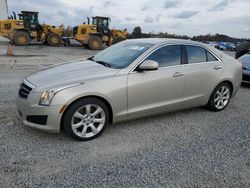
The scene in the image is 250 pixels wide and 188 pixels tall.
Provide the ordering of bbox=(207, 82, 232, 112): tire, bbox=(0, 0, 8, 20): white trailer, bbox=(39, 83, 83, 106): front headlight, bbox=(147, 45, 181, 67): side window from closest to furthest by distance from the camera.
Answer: bbox=(39, 83, 83, 106): front headlight
bbox=(147, 45, 181, 67): side window
bbox=(207, 82, 232, 112): tire
bbox=(0, 0, 8, 20): white trailer

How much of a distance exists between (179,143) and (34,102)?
2.17 meters

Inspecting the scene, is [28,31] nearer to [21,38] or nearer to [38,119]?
[21,38]

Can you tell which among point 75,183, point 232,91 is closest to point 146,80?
point 75,183

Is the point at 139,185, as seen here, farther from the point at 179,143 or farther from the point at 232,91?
the point at 232,91

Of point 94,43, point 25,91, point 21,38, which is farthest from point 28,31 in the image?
point 25,91

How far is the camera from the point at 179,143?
12.3 ft

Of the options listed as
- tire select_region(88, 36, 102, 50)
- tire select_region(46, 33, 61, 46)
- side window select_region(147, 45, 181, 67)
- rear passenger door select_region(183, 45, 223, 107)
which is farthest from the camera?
tire select_region(46, 33, 61, 46)

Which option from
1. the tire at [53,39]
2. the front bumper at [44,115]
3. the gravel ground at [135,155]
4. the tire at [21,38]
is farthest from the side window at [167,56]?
the tire at [53,39]

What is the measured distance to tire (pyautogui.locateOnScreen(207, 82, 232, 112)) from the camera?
5055 mm

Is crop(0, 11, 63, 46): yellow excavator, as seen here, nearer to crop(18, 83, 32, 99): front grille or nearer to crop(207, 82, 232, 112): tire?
crop(18, 83, 32, 99): front grille

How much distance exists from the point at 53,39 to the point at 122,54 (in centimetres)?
1998

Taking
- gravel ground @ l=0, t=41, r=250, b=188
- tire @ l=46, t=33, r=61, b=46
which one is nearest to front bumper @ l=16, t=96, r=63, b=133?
gravel ground @ l=0, t=41, r=250, b=188

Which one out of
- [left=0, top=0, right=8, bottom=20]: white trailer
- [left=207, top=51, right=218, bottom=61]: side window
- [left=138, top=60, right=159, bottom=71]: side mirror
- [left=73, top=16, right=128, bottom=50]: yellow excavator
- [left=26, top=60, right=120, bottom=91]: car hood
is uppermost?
[left=0, top=0, right=8, bottom=20]: white trailer

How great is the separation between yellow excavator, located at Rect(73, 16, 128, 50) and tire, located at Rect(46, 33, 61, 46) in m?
1.65
